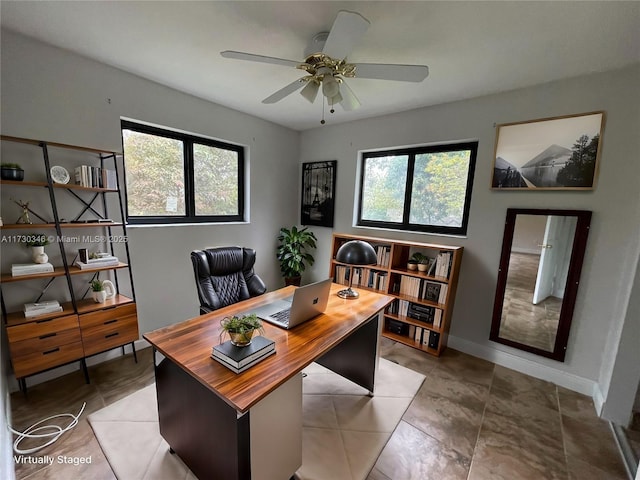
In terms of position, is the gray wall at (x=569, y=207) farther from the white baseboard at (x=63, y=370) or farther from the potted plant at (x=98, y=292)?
the white baseboard at (x=63, y=370)

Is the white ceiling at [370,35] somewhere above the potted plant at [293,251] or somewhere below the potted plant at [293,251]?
above

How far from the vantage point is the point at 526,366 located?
2.48 metres

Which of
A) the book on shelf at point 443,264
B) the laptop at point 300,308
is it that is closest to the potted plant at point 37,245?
the laptop at point 300,308

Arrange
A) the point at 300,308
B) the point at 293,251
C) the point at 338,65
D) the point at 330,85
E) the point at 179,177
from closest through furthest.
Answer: the point at 300,308 < the point at 338,65 < the point at 330,85 < the point at 179,177 < the point at 293,251

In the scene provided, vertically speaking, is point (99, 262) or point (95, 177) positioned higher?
point (95, 177)

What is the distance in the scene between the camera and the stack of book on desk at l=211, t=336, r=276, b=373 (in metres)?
1.14

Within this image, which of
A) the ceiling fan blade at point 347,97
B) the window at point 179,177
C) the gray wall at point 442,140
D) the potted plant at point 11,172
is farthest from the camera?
the window at point 179,177

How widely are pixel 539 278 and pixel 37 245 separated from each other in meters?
4.12

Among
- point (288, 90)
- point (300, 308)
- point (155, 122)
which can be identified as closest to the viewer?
point (300, 308)

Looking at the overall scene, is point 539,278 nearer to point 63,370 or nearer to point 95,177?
point 95,177

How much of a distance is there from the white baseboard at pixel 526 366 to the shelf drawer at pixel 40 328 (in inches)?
137

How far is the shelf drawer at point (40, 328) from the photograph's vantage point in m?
1.77

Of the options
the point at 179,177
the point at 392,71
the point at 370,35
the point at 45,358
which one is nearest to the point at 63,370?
the point at 45,358

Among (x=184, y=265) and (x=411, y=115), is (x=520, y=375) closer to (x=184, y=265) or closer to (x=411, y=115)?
Answer: (x=411, y=115)
